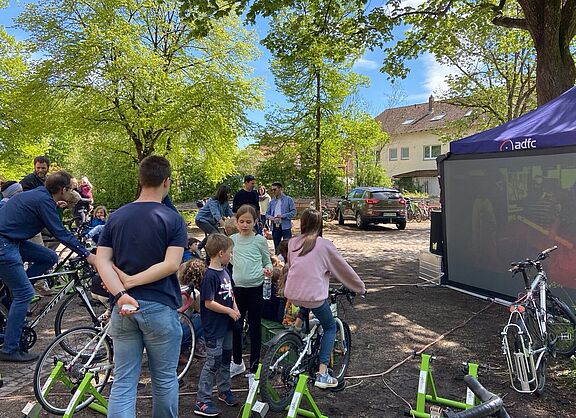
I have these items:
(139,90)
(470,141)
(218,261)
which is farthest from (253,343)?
(139,90)

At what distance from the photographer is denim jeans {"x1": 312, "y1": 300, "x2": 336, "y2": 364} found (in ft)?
12.4

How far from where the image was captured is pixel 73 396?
10.9 ft

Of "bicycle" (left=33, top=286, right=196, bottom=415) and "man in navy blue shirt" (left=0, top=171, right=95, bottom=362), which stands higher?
"man in navy blue shirt" (left=0, top=171, right=95, bottom=362)

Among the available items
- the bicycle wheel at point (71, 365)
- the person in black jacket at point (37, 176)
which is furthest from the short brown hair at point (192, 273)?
the person in black jacket at point (37, 176)

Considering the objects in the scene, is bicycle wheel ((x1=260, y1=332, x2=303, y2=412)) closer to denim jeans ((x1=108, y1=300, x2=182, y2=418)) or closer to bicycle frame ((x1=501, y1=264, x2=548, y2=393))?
denim jeans ((x1=108, y1=300, x2=182, y2=418))

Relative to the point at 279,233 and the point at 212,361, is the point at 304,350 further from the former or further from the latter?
the point at 279,233

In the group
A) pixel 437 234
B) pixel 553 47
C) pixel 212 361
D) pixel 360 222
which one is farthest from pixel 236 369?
pixel 360 222

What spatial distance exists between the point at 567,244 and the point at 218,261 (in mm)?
4717

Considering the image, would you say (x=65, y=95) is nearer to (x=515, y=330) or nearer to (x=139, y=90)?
(x=139, y=90)

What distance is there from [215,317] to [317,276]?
86 cm

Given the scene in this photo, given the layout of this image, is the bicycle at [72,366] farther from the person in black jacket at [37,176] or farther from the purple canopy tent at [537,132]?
the purple canopy tent at [537,132]

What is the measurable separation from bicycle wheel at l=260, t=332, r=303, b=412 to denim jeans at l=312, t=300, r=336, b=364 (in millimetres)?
194

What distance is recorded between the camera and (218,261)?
3738 millimetres

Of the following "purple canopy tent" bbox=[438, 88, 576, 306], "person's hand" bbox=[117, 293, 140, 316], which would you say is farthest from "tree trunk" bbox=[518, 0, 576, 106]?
"person's hand" bbox=[117, 293, 140, 316]
